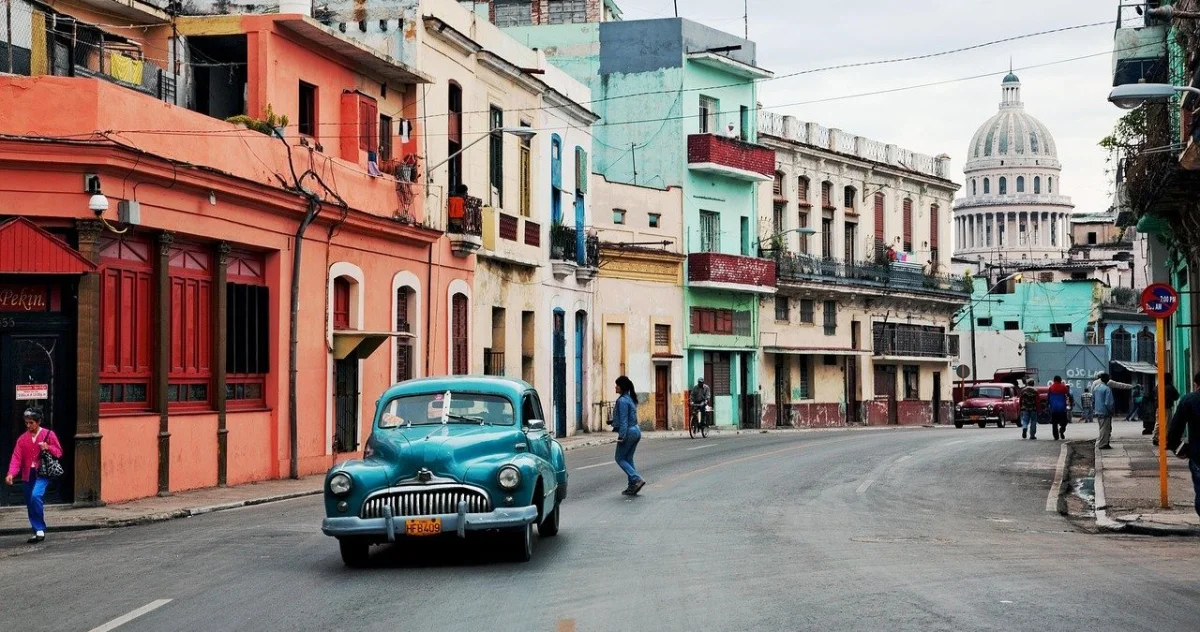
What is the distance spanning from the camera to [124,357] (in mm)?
22469

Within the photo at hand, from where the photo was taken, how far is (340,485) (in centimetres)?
1366

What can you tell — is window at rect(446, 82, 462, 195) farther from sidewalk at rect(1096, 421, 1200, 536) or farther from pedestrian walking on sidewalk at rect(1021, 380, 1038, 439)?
pedestrian walking on sidewalk at rect(1021, 380, 1038, 439)

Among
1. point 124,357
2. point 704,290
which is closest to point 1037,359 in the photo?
point 704,290

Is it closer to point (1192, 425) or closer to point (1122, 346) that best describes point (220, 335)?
point (1192, 425)

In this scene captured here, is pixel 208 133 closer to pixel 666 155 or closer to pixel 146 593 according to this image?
pixel 146 593

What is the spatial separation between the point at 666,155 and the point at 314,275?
28.6 metres

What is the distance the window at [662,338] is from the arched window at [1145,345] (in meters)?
51.7

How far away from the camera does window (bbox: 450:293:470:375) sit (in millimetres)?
36000

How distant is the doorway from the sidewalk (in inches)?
868

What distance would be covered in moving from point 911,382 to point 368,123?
44.5 meters

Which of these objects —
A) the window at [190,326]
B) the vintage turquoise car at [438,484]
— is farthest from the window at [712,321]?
the vintage turquoise car at [438,484]

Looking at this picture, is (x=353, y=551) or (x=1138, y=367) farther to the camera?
(x=1138, y=367)

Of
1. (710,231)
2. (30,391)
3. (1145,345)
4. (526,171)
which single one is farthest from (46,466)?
(1145,345)

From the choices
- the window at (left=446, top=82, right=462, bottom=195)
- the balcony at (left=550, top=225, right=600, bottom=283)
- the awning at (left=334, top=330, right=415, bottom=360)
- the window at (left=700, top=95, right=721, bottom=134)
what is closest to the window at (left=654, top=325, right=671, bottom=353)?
the balcony at (left=550, top=225, right=600, bottom=283)
